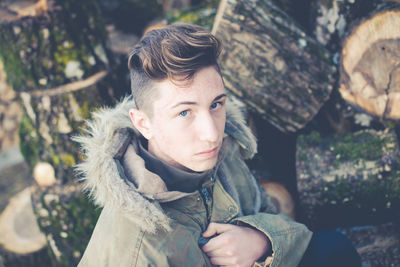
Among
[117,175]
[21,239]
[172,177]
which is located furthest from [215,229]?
[21,239]

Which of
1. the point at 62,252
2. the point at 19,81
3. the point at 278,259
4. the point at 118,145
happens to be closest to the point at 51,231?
the point at 62,252

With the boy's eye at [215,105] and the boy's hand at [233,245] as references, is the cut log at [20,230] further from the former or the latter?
the boy's eye at [215,105]

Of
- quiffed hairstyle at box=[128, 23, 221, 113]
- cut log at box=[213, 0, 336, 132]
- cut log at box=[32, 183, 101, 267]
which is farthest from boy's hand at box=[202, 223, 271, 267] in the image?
cut log at box=[32, 183, 101, 267]

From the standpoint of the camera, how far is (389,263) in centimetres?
221

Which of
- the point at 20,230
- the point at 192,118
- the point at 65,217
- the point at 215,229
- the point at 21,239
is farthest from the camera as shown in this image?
the point at 20,230

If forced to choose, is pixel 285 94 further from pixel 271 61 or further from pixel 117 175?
pixel 117 175

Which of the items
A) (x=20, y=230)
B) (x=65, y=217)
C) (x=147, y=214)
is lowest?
(x=20, y=230)

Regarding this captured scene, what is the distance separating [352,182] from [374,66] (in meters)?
0.83

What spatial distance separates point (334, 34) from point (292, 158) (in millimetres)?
Result: 1067

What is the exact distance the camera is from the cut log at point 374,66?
6.71 feet

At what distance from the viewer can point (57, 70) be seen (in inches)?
93.0

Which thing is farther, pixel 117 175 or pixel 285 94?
pixel 285 94

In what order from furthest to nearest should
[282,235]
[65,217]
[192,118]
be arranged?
[65,217] < [282,235] < [192,118]

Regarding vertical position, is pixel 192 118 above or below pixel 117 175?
above
